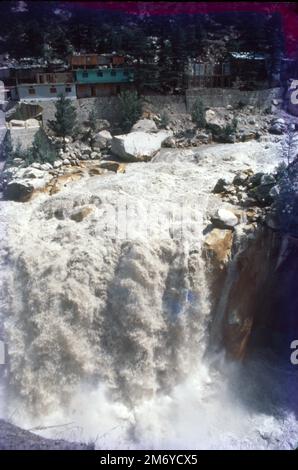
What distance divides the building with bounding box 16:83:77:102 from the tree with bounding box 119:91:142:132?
2689 millimetres

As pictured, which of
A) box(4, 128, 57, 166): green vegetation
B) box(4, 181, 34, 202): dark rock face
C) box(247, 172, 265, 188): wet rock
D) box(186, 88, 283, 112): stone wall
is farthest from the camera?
box(186, 88, 283, 112): stone wall

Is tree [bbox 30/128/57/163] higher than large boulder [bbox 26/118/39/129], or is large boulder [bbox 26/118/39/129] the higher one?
large boulder [bbox 26/118/39/129]

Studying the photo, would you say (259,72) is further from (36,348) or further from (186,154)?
(36,348)

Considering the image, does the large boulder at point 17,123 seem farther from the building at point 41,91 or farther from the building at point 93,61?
the building at point 93,61

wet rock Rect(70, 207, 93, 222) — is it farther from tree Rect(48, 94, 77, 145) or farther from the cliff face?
tree Rect(48, 94, 77, 145)

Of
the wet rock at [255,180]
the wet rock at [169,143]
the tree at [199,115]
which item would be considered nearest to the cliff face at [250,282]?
the wet rock at [255,180]

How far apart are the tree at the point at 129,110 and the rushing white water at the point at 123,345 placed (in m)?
7.43

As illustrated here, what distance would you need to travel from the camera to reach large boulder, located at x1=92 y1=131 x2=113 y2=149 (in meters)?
16.0

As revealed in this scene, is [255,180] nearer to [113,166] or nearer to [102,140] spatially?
[113,166]

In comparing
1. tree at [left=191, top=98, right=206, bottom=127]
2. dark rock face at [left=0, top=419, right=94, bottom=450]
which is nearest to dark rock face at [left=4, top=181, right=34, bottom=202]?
dark rock face at [left=0, top=419, right=94, bottom=450]

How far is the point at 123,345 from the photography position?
9.78m

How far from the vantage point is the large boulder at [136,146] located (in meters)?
15.0

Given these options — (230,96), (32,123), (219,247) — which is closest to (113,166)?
(32,123)

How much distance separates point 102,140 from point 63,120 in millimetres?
1790
